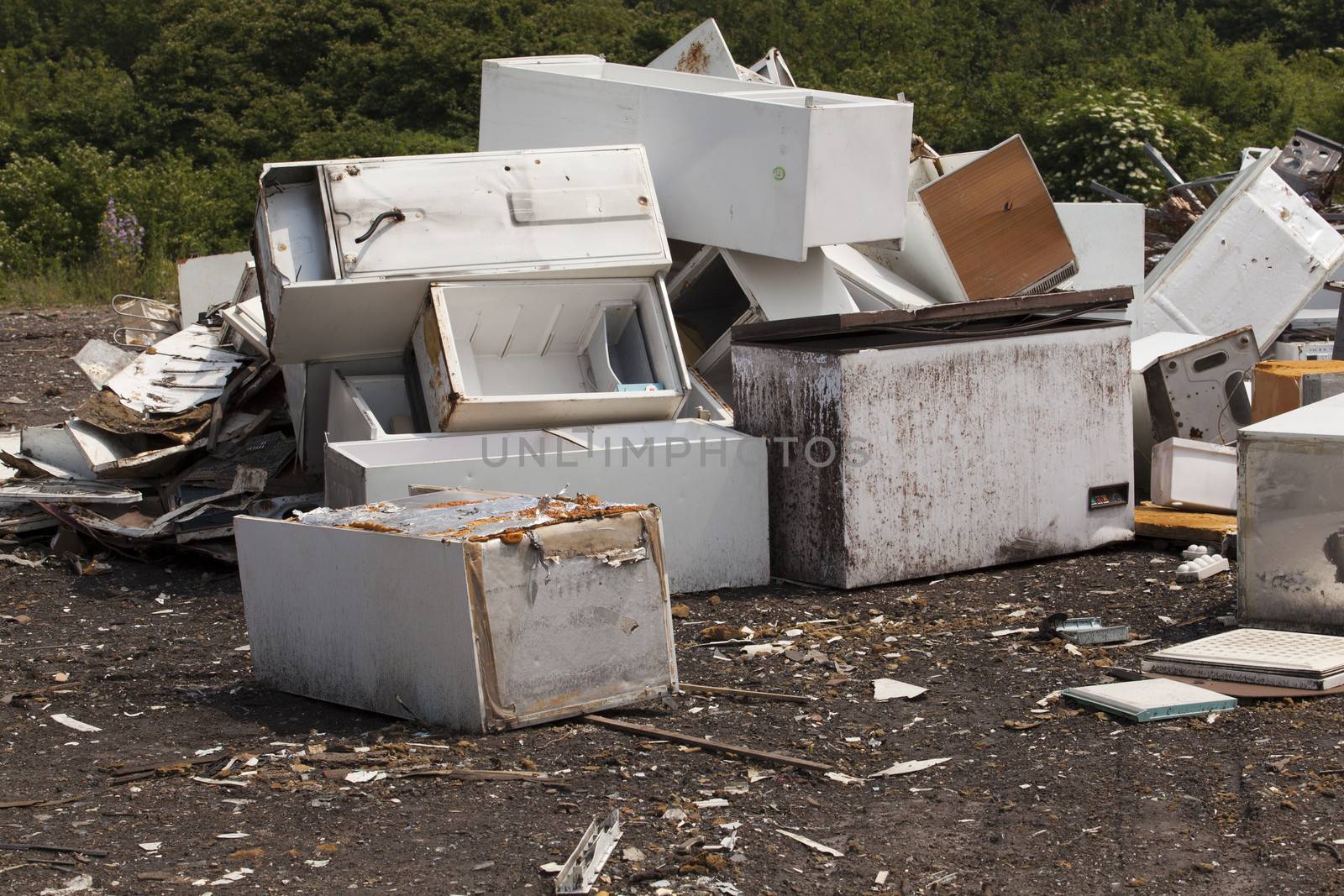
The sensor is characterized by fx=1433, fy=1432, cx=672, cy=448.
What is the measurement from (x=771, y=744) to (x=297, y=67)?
65.2 ft

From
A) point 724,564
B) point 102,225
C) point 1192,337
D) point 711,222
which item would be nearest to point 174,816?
point 724,564

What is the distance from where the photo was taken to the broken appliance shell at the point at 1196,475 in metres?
5.81

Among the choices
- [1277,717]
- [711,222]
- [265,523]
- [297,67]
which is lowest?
[1277,717]

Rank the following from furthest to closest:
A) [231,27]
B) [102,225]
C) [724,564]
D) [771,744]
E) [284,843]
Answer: [231,27] < [102,225] < [724,564] < [771,744] < [284,843]

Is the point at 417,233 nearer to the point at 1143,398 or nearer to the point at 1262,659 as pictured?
the point at 1143,398

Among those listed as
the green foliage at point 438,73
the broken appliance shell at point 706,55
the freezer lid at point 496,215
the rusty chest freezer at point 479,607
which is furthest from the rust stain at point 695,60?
the green foliage at point 438,73

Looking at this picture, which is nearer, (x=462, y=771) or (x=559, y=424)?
(x=462, y=771)

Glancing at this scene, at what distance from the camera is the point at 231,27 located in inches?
838

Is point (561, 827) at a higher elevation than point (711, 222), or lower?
lower

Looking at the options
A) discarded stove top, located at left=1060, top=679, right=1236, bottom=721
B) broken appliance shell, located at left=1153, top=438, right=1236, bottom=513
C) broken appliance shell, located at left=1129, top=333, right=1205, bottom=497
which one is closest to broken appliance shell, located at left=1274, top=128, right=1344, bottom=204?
broken appliance shell, located at left=1129, top=333, right=1205, bottom=497

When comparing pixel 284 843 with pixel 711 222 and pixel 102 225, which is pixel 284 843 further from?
pixel 102 225

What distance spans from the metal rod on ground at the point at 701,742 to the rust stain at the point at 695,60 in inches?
221

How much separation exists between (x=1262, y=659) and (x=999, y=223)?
138 inches

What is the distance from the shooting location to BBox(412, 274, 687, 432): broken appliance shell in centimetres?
547
